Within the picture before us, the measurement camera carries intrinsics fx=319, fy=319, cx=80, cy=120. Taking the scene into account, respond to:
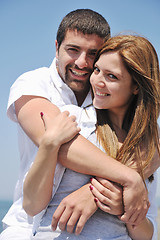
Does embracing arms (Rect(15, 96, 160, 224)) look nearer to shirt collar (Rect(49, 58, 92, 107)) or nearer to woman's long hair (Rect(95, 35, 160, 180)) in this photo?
woman's long hair (Rect(95, 35, 160, 180))

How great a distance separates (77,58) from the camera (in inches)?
126

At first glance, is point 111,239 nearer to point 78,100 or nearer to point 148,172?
point 148,172

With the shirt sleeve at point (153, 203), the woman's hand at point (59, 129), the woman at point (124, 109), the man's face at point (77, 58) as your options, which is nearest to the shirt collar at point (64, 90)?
the man's face at point (77, 58)

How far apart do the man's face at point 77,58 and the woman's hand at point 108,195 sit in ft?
4.10

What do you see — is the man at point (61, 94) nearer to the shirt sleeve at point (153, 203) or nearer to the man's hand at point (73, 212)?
the man's hand at point (73, 212)

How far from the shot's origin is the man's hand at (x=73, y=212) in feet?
6.98

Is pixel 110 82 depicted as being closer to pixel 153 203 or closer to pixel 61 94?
pixel 61 94

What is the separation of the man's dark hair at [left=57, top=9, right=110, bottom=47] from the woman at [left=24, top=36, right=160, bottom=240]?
1.54 feet

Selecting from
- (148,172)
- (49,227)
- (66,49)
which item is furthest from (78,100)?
(49,227)

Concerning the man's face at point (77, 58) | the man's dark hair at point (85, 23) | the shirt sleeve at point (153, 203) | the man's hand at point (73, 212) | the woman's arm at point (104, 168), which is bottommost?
the shirt sleeve at point (153, 203)

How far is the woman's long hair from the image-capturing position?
2.45m

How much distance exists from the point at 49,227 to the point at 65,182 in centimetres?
33

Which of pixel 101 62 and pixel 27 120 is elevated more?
pixel 101 62

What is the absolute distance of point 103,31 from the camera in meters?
3.17
